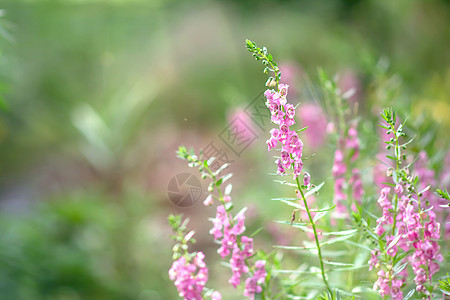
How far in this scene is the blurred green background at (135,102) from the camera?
2.04 m

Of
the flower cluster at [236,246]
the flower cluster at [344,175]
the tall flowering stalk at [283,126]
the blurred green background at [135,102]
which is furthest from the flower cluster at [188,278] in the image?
the blurred green background at [135,102]

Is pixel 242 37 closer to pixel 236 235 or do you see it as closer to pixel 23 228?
pixel 23 228

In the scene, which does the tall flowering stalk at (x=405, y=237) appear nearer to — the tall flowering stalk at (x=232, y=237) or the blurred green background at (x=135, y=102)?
the tall flowering stalk at (x=232, y=237)

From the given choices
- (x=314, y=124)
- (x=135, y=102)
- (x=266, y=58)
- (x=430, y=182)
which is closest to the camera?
(x=266, y=58)

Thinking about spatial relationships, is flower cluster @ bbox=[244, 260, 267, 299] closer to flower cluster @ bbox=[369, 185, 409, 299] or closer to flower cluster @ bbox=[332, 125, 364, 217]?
flower cluster @ bbox=[369, 185, 409, 299]

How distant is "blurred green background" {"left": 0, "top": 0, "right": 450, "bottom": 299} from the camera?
2043mm

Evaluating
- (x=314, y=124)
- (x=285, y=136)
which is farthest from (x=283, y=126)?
(x=314, y=124)

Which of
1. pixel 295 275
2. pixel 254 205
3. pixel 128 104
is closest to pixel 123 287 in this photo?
pixel 254 205

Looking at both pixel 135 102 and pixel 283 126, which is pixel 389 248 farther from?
pixel 135 102

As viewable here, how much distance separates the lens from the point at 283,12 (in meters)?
4.58

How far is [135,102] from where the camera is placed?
13.1 ft

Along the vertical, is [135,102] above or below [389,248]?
above

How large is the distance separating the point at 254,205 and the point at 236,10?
326cm

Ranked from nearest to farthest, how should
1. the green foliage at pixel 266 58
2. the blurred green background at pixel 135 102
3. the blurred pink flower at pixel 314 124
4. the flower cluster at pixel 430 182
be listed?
the green foliage at pixel 266 58 → the flower cluster at pixel 430 182 → the blurred pink flower at pixel 314 124 → the blurred green background at pixel 135 102
